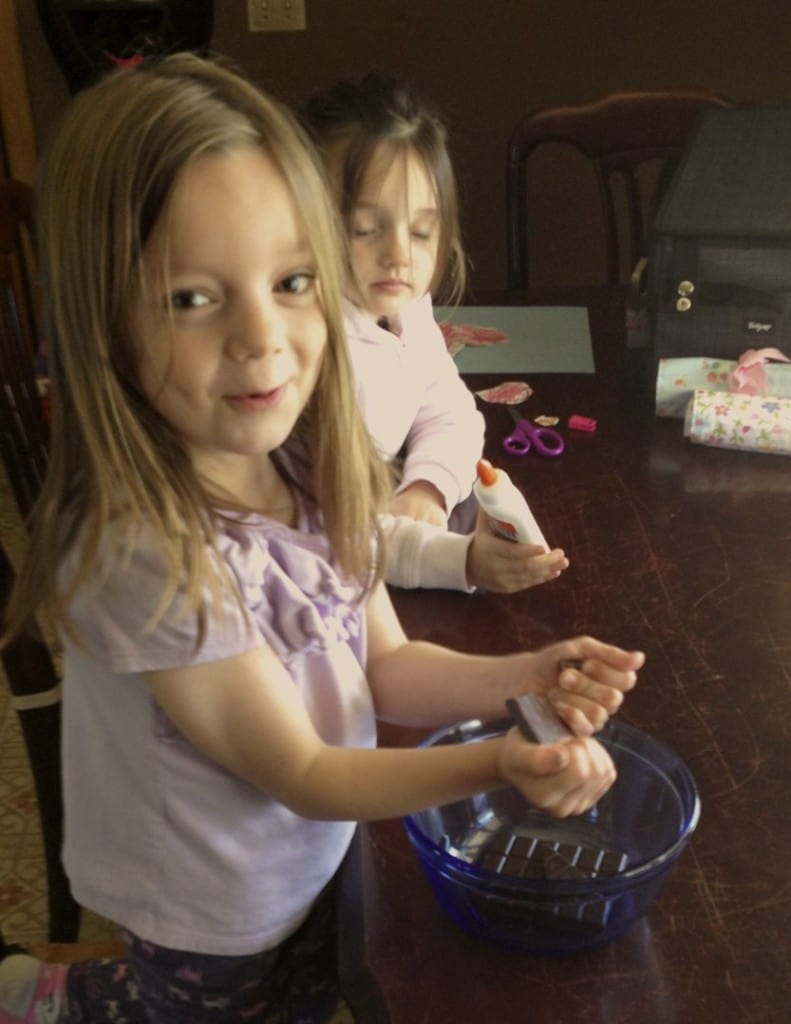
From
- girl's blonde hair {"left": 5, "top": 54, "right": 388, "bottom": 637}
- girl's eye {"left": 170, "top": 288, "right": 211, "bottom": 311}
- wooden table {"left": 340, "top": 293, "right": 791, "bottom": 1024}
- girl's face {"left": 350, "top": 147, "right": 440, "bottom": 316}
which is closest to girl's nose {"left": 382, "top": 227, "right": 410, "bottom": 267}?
girl's face {"left": 350, "top": 147, "right": 440, "bottom": 316}

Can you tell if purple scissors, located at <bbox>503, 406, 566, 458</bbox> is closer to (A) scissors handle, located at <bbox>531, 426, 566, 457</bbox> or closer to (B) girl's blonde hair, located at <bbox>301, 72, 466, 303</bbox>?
(A) scissors handle, located at <bbox>531, 426, 566, 457</bbox>

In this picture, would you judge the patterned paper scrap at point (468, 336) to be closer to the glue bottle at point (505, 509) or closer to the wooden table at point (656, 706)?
the wooden table at point (656, 706)

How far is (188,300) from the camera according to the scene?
735 mm

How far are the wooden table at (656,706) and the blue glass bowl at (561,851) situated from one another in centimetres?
2

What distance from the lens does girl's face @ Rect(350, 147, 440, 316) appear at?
1290 millimetres

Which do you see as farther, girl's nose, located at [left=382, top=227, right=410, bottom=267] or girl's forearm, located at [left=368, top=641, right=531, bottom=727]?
girl's nose, located at [left=382, top=227, right=410, bottom=267]

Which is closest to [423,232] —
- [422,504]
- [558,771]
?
[422,504]

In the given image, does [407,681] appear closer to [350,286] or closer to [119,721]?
[119,721]

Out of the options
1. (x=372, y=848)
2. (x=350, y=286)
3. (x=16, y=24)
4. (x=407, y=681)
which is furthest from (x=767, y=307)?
(x=16, y=24)

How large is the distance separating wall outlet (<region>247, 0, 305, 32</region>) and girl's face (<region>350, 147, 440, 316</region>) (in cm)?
169

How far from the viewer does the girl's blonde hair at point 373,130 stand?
128cm

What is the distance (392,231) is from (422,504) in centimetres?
31

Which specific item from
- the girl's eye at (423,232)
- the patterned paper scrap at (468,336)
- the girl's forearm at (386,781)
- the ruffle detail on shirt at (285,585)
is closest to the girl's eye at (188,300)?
the ruffle detail on shirt at (285,585)

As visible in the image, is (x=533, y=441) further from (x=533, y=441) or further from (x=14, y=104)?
(x=14, y=104)
